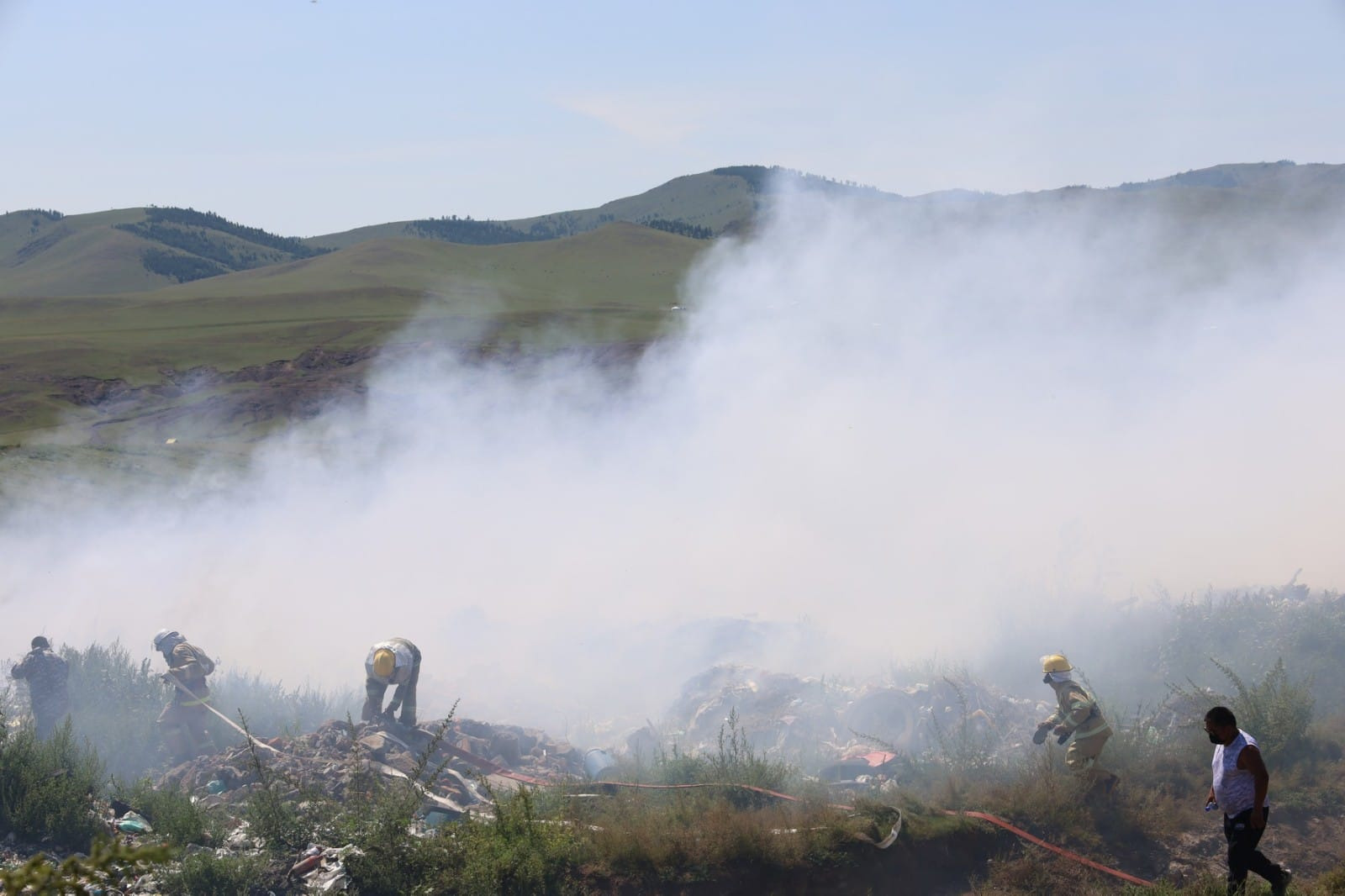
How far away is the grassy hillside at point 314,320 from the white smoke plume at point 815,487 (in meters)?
16.0

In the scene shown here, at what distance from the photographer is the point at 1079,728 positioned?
8.91 m

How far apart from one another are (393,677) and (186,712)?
276cm

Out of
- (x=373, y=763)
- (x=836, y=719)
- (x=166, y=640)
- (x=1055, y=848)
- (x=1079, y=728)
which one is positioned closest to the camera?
(x=1055, y=848)

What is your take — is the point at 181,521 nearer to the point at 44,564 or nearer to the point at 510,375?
the point at 44,564

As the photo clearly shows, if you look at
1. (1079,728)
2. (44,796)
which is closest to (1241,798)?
(1079,728)

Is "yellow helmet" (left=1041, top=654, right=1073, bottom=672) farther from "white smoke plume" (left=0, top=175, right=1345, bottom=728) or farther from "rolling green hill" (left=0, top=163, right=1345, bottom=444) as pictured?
"rolling green hill" (left=0, top=163, right=1345, bottom=444)

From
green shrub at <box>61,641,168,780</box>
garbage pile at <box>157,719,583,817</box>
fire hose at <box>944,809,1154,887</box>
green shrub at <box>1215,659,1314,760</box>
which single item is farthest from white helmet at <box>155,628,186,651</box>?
green shrub at <box>1215,659,1314,760</box>

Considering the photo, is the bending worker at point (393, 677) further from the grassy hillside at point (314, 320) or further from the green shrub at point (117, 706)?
the grassy hillside at point (314, 320)

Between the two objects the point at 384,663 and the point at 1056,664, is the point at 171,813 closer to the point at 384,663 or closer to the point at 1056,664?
the point at 384,663

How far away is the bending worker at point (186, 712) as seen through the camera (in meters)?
12.0

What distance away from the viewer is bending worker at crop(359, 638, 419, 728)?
11.4 meters

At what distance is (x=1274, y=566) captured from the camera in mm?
16328

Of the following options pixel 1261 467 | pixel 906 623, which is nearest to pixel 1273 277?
pixel 1261 467

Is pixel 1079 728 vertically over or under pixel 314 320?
under
